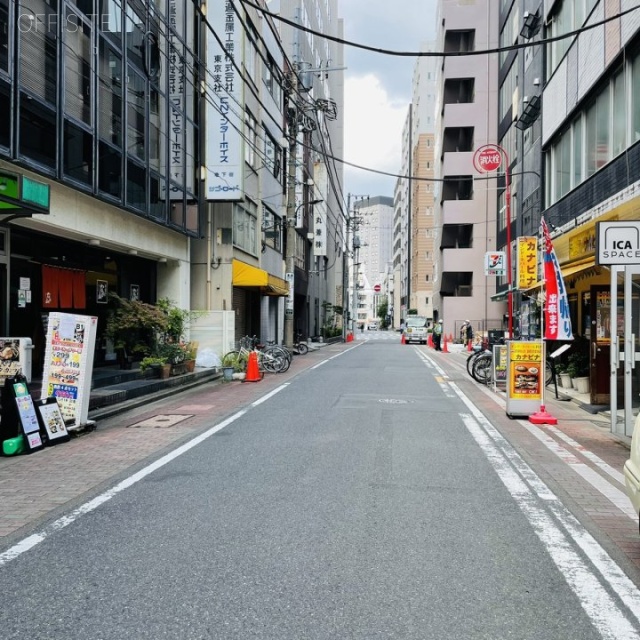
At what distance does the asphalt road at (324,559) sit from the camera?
3426 millimetres

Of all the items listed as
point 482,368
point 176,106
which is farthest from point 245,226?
point 482,368

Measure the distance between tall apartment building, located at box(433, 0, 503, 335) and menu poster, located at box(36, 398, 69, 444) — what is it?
46234 mm

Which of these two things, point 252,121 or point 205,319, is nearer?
point 205,319

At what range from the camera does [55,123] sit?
1264 centimetres

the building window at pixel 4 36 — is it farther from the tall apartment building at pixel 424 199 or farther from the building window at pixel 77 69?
the tall apartment building at pixel 424 199

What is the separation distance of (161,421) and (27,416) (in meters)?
2.83

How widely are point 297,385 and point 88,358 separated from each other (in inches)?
295

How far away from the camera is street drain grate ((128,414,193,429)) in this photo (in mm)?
10289

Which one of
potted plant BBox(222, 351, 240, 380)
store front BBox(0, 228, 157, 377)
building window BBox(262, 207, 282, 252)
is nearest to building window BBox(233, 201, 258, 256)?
building window BBox(262, 207, 282, 252)

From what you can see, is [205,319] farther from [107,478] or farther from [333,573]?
[333,573]

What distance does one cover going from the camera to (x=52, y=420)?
8703 mm

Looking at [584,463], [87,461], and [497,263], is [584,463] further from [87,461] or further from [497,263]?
[497,263]

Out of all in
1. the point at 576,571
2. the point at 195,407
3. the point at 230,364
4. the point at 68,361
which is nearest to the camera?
the point at 576,571

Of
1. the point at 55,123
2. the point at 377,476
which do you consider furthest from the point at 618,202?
the point at 55,123
